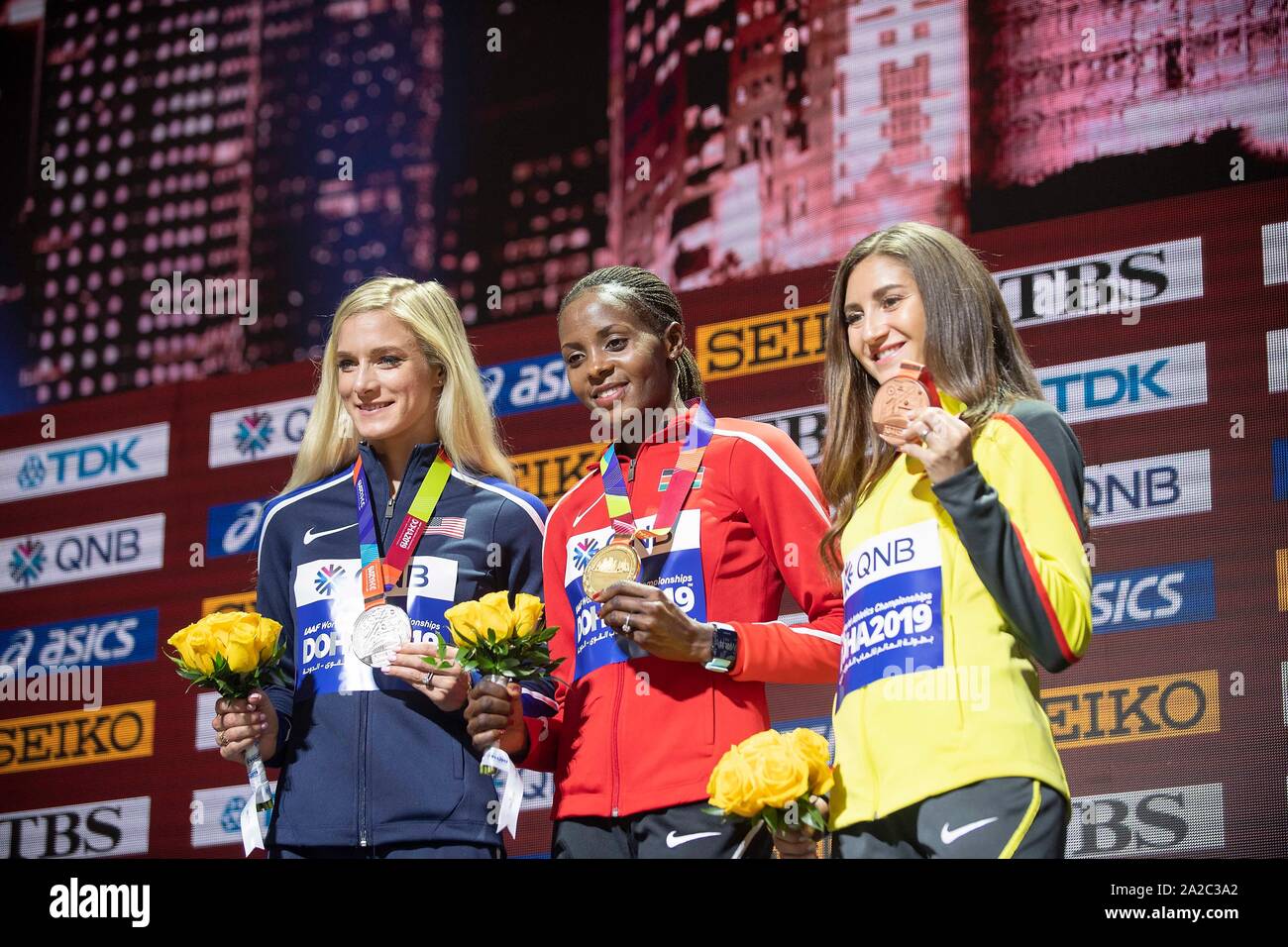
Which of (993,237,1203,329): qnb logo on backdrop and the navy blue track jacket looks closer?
the navy blue track jacket

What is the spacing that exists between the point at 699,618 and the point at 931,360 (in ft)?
2.09

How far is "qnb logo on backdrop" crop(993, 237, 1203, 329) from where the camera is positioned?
395 centimetres

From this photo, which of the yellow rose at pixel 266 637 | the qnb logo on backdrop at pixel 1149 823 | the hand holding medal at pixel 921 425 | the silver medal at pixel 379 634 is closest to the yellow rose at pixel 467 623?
the silver medal at pixel 379 634

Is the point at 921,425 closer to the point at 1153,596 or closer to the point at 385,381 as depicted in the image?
the point at 385,381

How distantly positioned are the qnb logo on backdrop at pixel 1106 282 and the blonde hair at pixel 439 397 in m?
1.26

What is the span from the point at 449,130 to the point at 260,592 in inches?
72.2

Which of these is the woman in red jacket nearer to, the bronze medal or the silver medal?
the silver medal

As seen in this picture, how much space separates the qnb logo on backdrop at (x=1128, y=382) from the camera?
3.90 metres

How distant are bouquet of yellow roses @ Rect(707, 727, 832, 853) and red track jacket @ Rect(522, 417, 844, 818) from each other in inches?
10.3

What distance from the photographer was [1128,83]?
4082mm

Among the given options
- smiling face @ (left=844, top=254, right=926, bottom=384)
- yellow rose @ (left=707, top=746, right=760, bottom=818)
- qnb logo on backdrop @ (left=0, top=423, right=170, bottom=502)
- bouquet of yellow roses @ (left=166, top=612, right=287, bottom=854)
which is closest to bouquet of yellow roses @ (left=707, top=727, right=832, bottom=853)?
yellow rose @ (left=707, top=746, right=760, bottom=818)
